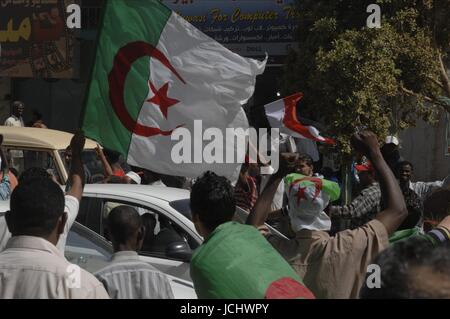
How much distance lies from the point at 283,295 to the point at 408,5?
34.8 feet

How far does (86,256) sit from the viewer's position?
5891mm

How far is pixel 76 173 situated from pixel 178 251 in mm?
1705

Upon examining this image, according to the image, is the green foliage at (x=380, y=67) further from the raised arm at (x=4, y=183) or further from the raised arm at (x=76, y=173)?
the raised arm at (x=76, y=173)

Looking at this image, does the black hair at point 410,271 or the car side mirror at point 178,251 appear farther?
the car side mirror at point 178,251

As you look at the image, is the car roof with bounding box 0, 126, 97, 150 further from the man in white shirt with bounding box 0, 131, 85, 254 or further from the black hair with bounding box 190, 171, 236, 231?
the black hair with bounding box 190, 171, 236, 231

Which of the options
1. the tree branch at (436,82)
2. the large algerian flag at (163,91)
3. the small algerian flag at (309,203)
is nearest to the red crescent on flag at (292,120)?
the large algerian flag at (163,91)

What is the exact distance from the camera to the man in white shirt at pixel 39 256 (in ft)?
8.98

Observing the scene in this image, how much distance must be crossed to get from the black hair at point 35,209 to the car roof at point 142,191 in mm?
3266

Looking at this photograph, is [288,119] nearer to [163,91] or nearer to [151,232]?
[151,232]

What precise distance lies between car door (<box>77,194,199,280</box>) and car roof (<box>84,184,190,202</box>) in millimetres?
66

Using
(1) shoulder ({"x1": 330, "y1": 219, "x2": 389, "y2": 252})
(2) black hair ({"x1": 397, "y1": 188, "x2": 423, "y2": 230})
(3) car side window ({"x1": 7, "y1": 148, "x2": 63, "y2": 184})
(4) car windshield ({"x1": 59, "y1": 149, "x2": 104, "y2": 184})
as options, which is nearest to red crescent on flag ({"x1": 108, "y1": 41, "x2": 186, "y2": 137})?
(2) black hair ({"x1": 397, "y1": 188, "x2": 423, "y2": 230})

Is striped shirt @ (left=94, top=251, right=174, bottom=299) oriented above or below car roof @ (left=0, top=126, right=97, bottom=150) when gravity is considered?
above

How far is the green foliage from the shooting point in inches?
459
